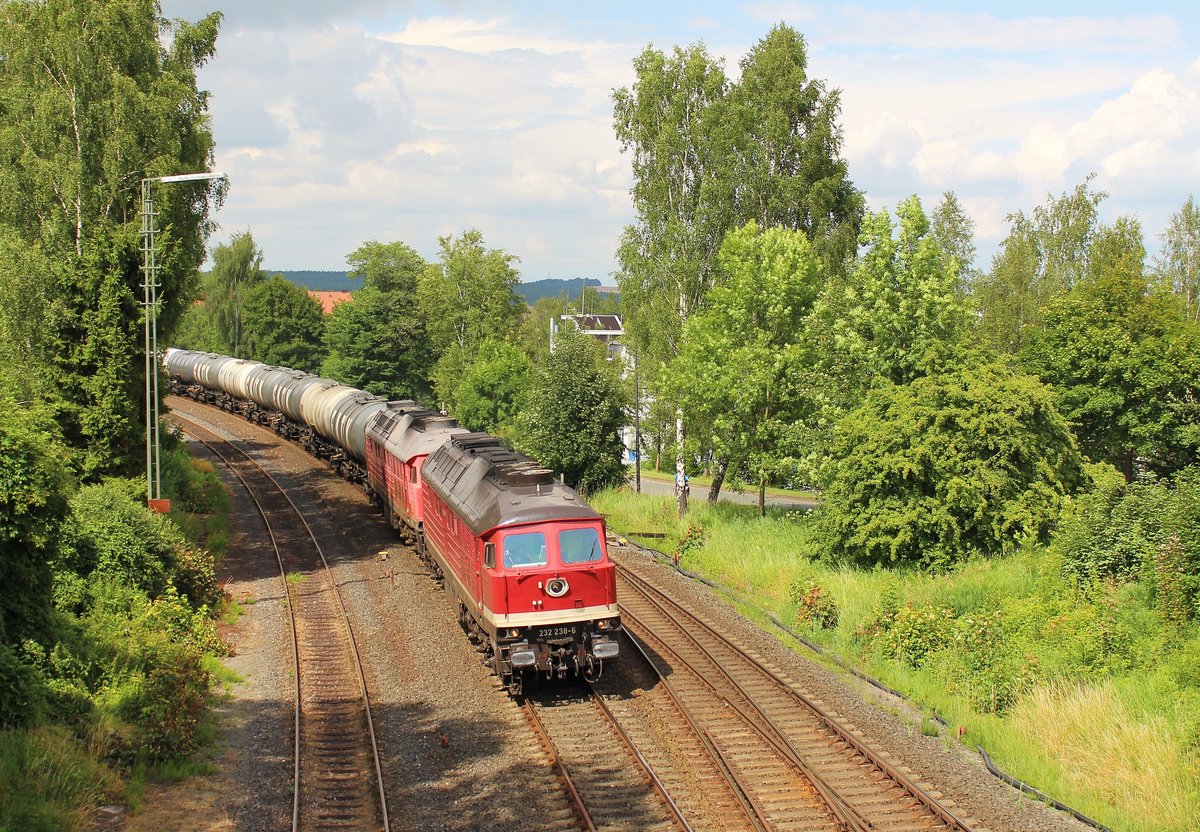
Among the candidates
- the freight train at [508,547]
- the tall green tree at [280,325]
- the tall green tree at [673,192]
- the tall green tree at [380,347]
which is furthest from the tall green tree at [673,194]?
the tall green tree at [280,325]

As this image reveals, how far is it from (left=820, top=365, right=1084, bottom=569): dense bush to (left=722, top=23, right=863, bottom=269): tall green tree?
13.5 m

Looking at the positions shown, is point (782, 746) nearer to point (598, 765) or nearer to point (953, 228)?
point (598, 765)

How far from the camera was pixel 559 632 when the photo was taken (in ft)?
52.0

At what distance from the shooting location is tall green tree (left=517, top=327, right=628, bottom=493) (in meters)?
36.0

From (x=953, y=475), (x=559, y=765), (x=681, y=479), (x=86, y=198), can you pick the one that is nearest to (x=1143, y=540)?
(x=953, y=475)

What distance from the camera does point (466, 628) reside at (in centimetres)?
1952

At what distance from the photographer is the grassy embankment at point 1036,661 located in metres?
12.8

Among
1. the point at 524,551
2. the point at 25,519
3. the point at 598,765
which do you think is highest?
the point at 25,519

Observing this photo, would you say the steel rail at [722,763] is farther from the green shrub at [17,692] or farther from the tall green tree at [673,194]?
the tall green tree at [673,194]

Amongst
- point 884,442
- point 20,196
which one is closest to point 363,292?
point 20,196

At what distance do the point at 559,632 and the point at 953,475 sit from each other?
37.4 feet

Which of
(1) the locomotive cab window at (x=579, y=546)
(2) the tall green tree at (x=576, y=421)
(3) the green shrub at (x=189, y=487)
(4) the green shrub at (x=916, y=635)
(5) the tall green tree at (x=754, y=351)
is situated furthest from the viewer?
(2) the tall green tree at (x=576, y=421)

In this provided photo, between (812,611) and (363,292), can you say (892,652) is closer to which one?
(812,611)

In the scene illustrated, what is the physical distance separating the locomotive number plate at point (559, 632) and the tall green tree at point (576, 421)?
19566 mm
